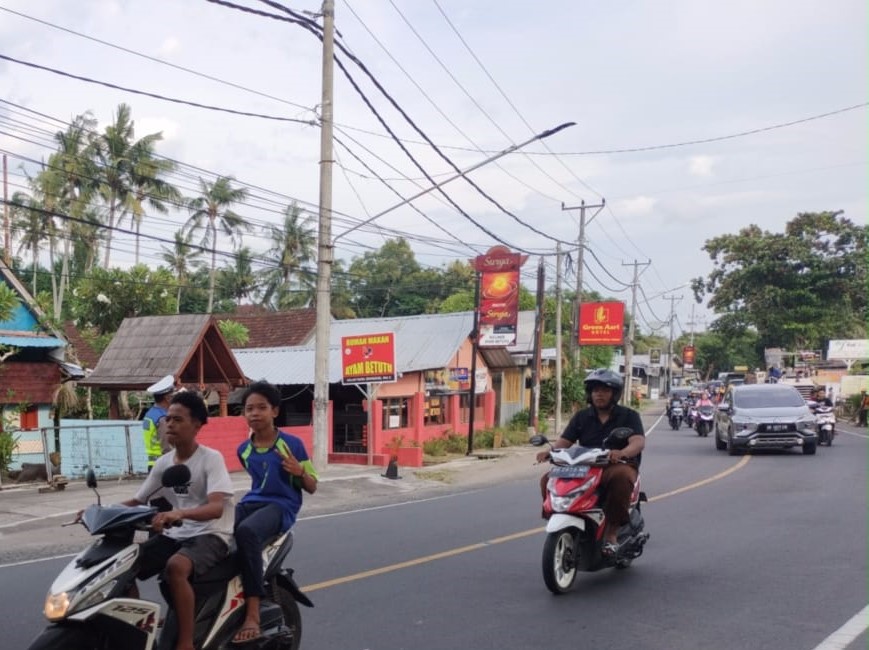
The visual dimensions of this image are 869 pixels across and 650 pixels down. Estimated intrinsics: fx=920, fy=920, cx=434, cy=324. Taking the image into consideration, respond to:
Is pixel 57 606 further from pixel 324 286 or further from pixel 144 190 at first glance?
pixel 144 190

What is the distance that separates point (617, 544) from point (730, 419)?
15.2 m

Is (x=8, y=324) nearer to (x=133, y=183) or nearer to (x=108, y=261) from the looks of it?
(x=133, y=183)

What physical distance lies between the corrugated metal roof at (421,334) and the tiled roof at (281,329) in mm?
1805

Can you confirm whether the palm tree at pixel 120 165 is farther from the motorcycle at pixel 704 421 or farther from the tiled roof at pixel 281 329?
the motorcycle at pixel 704 421

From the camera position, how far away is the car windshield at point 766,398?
845 inches

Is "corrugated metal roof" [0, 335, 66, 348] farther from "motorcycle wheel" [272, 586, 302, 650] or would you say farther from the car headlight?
the car headlight

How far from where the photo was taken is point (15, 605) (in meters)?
7.18

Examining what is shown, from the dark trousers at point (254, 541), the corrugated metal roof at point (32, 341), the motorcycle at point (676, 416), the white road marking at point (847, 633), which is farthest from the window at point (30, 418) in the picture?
the motorcycle at point (676, 416)

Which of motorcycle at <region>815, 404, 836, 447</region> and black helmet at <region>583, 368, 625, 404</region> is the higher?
black helmet at <region>583, 368, 625, 404</region>

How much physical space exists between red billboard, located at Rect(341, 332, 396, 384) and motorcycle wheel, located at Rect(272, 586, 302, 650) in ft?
53.8

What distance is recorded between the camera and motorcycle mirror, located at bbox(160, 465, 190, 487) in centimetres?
468

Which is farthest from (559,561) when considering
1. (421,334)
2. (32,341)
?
(421,334)

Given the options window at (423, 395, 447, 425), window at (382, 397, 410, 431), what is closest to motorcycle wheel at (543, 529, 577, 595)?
window at (382, 397, 410, 431)

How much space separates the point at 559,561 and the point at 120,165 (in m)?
35.7
